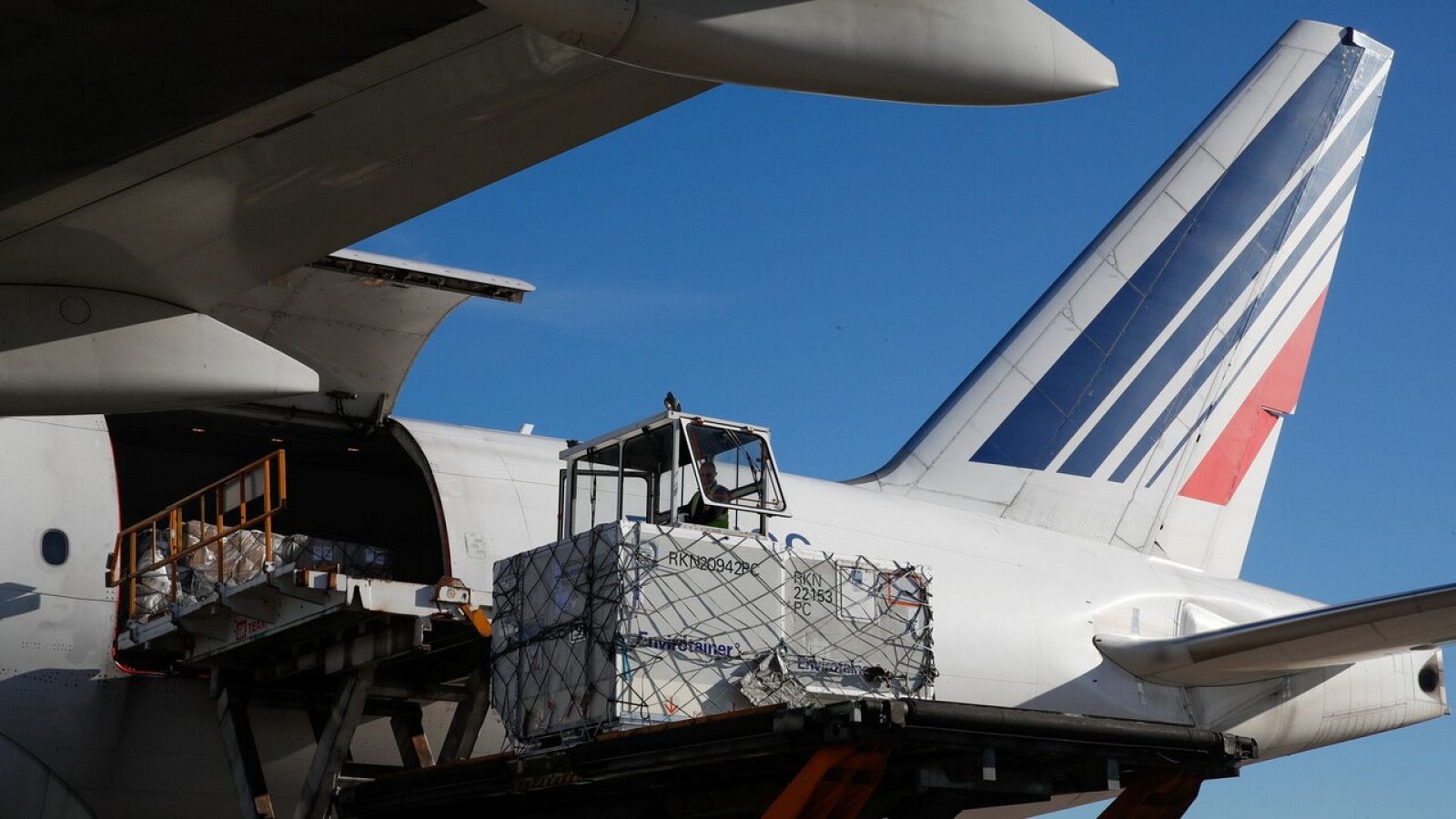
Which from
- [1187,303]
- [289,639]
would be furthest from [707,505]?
[1187,303]

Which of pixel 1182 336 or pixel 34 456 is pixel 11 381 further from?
pixel 1182 336

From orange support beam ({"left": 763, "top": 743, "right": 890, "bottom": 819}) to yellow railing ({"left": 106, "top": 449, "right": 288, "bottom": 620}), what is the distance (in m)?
4.36

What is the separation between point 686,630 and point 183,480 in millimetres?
6359

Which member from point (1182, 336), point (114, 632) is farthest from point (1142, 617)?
point (114, 632)

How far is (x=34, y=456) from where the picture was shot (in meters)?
11.4

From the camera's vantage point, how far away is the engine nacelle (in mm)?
4391

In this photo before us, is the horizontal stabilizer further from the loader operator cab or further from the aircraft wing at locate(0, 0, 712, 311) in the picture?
the aircraft wing at locate(0, 0, 712, 311)

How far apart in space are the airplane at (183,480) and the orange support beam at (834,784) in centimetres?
489

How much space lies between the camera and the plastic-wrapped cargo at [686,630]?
9602mm

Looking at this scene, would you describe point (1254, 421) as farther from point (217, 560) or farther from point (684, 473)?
point (217, 560)

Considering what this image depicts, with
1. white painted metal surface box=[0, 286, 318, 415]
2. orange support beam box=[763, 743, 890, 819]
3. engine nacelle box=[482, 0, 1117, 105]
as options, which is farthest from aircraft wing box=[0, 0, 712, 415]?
orange support beam box=[763, 743, 890, 819]

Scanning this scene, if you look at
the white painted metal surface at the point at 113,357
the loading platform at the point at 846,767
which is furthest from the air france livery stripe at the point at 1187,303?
the white painted metal surface at the point at 113,357

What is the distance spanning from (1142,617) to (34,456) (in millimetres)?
9825

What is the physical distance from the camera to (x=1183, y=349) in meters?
18.0
